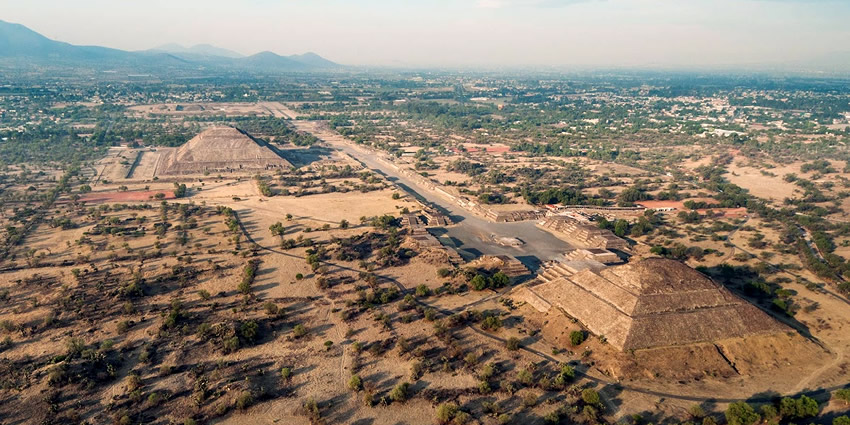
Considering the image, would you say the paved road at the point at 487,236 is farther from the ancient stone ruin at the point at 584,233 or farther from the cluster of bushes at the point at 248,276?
the cluster of bushes at the point at 248,276

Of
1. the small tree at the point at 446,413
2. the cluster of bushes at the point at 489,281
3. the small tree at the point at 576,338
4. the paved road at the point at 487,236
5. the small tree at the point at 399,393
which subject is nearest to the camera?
the small tree at the point at 446,413

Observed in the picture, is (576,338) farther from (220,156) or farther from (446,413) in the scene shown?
(220,156)

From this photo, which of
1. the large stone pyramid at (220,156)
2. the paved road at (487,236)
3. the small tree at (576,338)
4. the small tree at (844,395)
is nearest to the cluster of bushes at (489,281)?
the paved road at (487,236)

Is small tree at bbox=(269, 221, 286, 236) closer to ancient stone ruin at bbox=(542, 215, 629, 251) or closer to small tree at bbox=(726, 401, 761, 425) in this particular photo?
ancient stone ruin at bbox=(542, 215, 629, 251)

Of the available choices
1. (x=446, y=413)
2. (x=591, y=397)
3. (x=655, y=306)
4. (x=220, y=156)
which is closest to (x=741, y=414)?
(x=591, y=397)

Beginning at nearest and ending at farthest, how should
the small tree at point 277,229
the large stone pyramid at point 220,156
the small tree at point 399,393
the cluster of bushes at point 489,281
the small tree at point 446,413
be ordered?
the small tree at point 446,413 < the small tree at point 399,393 < the cluster of bushes at point 489,281 < the small tree at point 277,229 < the large stone pyramid at point 220,156

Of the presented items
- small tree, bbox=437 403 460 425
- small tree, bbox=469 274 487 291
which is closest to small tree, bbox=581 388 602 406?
small tree, bbox=437 403 460 425

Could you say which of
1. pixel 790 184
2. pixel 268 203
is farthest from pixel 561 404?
pixel 790 184
